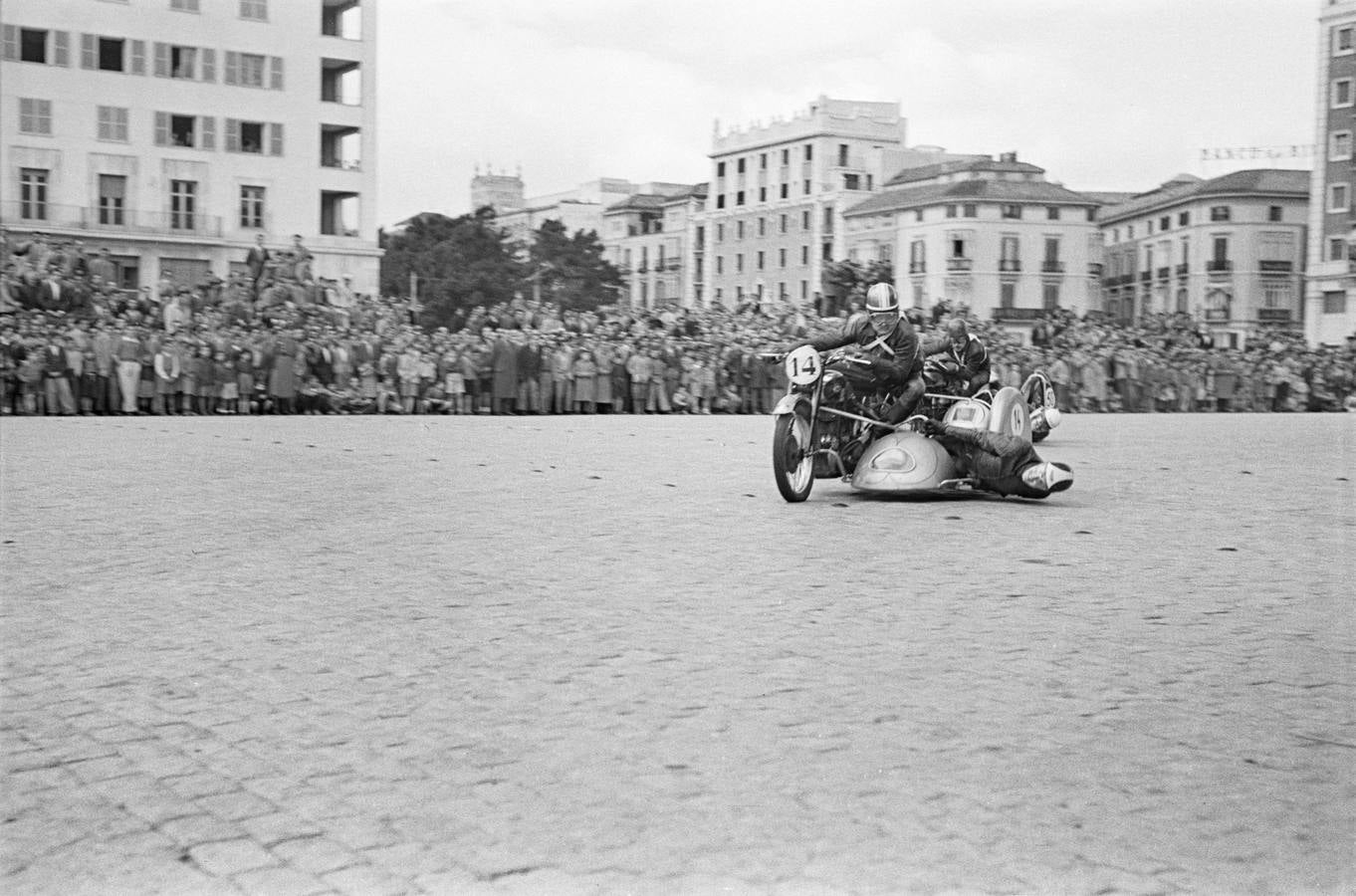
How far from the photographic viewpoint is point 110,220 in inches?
2499

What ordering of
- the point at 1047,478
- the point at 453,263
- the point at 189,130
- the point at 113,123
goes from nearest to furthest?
the point at 1047,478 < the point at 113,123 < the point at 189,130 < the point at 453,263

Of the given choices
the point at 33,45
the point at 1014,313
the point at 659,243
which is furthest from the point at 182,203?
the point at 659,243

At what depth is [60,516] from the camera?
1208cm

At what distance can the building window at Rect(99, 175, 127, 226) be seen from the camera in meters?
63.3

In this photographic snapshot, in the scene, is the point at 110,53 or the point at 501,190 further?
the point at 501,190

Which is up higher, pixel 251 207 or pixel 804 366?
pixel 251 207

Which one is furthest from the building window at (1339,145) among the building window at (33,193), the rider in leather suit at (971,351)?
the rider in leather suit at (971,351)

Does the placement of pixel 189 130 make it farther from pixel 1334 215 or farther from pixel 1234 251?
pixel 1234 251

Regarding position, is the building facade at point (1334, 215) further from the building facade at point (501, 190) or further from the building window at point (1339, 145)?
the building facade at point (501, 190)

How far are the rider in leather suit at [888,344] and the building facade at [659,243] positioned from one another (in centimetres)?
11994

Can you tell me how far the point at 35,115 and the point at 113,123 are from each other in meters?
2.80

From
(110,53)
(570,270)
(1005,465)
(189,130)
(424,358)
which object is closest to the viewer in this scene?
(1005,465)

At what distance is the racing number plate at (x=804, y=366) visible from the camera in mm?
14438

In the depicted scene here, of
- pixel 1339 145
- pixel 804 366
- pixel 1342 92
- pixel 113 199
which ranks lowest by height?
pixel 804 366
